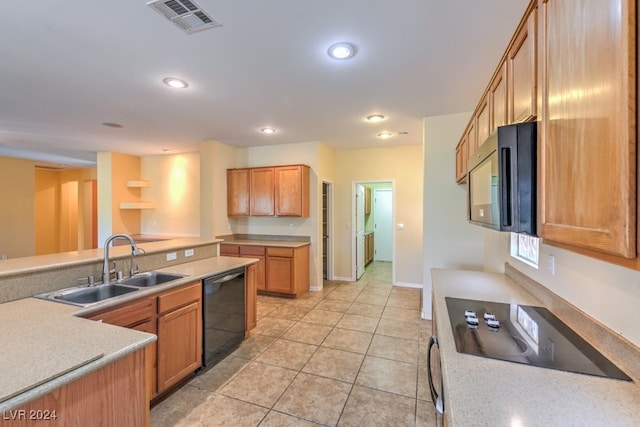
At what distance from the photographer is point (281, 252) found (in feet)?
14.9

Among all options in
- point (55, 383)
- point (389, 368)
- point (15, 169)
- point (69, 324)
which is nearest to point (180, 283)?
point (69, 324)

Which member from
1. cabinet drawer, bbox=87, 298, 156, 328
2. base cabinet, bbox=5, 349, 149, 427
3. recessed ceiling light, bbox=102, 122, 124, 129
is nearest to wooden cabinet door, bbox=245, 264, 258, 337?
cabinet drawer, bbox=87, 298, 156, 328

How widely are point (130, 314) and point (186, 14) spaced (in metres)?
1.88

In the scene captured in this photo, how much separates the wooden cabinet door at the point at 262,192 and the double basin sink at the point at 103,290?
2.53 metres

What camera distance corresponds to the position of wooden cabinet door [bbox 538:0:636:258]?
1.93 feet

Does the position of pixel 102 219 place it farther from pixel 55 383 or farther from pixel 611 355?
pixel 611 355

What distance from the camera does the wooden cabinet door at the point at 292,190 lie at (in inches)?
187

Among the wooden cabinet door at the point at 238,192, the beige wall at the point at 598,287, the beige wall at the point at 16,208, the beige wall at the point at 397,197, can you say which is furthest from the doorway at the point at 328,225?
the beige wall at the point at 16,208

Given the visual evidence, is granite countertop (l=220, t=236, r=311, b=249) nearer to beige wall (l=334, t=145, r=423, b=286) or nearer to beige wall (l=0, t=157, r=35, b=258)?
beige wall (l=334, t=145, r=423, b=286)

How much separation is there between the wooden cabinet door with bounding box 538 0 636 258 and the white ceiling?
3.62 feet

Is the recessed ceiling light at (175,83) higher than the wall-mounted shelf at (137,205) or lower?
higher

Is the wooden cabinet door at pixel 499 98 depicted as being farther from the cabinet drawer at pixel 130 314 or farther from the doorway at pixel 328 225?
the doorway at pixel 328 225

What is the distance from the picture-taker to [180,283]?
7.37 feet

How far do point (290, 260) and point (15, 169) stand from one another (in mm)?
6507
